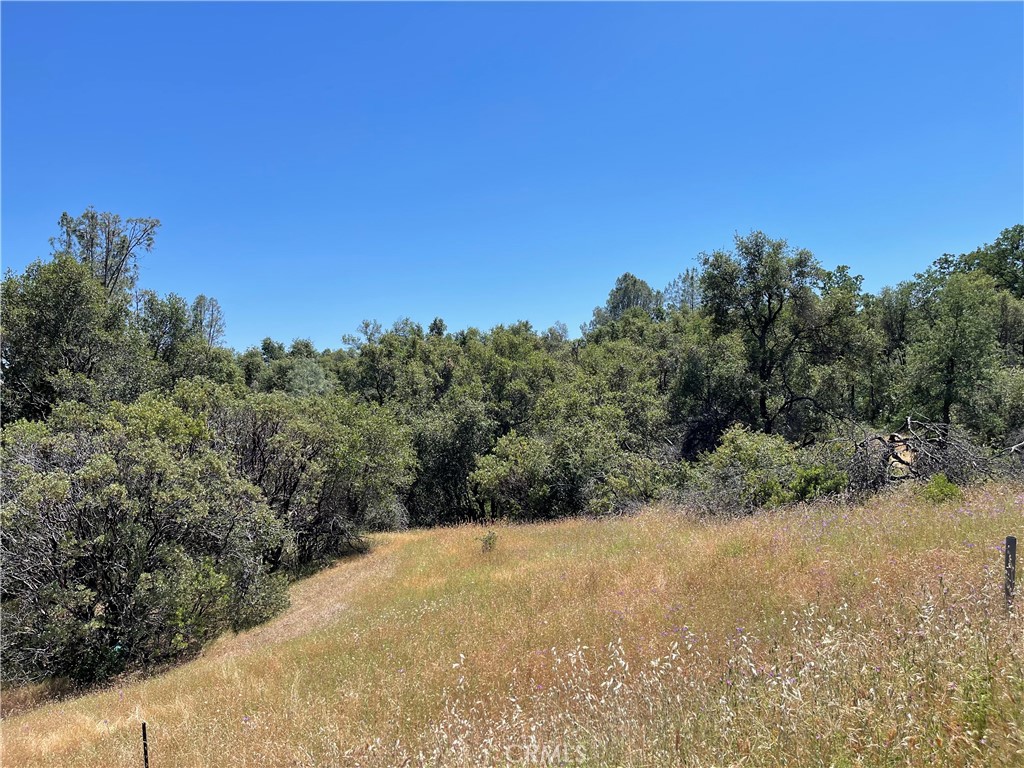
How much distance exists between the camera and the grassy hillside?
99.6 inches

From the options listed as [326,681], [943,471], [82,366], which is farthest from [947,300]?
[82,366]

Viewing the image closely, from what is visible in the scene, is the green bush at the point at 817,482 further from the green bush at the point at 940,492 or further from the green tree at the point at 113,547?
the green tree at the point at 113,547

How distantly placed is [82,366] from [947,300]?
1484 inches

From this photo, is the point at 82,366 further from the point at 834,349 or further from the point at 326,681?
the point at 834,349

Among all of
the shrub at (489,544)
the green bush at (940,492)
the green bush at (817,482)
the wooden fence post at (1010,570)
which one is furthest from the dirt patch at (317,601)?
the green bush at (940,492)

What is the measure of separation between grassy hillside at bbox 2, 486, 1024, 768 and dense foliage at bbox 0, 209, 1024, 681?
245cm

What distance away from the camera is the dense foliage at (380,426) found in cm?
1080

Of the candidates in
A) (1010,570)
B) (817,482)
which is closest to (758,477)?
(817,482)

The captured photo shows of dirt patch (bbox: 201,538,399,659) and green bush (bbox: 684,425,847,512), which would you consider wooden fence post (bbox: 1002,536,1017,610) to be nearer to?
green bush (bbox: 684,425,847,512)

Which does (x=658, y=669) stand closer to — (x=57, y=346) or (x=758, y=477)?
(x=758, y=477)

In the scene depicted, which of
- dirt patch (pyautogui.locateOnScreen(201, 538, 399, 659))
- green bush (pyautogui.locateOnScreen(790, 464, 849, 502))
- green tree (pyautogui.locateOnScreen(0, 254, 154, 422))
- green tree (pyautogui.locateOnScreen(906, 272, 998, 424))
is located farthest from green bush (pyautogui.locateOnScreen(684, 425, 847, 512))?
green tree (pyautogui.locateOnScreen(0, 254, 154, 422))

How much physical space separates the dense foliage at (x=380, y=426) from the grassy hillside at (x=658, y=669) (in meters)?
2.45

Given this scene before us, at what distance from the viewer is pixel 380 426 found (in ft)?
68.9

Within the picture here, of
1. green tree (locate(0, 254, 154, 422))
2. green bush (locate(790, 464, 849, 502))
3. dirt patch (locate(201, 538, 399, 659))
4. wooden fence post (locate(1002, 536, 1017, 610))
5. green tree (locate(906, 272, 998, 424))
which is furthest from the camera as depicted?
green tree (locate(0, 254, 154, 422))
